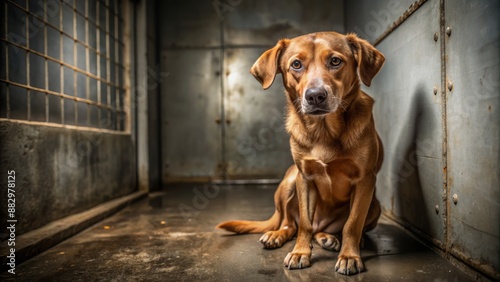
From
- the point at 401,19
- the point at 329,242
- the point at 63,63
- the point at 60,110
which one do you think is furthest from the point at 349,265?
the point at 63,63

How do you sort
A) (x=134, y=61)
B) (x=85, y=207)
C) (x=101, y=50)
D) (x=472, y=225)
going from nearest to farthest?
(x=472, y=225) < (x=85, y=207) < (x=101, y=50) < (x=134, y=61)

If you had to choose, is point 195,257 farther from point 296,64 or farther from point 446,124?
point 446,124

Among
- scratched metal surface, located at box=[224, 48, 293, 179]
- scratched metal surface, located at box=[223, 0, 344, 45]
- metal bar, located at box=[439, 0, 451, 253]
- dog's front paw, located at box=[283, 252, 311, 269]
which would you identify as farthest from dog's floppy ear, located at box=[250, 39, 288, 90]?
scratched metal surface, located at box=[223, 0, 344, 45]

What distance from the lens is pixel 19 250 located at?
90.3 inches

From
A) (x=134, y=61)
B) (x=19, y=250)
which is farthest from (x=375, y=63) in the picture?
(x=134, y=61)

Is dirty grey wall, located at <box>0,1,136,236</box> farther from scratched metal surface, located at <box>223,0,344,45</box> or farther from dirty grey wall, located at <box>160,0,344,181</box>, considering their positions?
scratched metal surface, located at <box>223,0,344,45</box>

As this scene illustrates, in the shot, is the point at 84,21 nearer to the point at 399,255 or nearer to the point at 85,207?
the point at 85,207

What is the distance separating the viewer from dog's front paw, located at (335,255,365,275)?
2006mm

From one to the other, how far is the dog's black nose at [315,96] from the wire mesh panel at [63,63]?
217cm

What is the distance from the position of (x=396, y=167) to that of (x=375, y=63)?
1.22 m

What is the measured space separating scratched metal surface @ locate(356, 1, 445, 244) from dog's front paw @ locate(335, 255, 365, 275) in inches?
25.7

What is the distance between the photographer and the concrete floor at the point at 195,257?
2.02 metres

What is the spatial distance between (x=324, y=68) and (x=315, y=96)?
239 mm

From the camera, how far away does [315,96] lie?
2.03 metres
